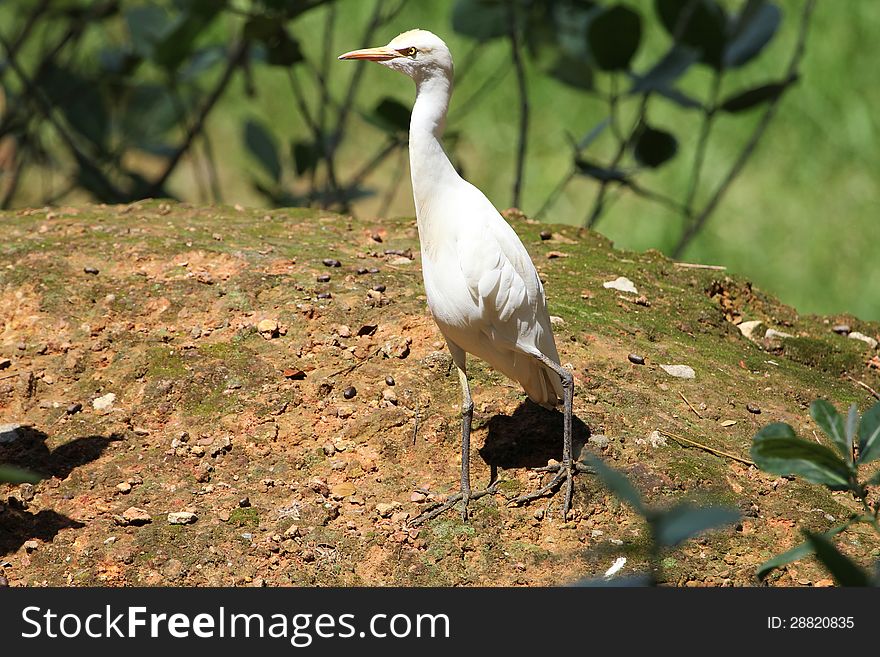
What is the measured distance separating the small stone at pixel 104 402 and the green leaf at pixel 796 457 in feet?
7.56

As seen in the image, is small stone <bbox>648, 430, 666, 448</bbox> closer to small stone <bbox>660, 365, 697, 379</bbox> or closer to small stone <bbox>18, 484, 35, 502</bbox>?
small stone <bbox>660, 365, 697, 379</bbox>

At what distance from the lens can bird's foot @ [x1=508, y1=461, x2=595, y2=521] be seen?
11.0 feet

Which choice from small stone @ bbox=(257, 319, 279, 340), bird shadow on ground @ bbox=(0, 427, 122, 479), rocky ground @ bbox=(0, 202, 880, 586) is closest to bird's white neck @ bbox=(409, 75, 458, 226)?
rocky ground @ bbox=(0, 202, 880, 586)

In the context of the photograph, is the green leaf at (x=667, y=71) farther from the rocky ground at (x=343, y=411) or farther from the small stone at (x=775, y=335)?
the small stone at (x=775, y=335)

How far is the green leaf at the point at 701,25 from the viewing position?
5.04 m

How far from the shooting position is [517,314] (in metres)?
3.32

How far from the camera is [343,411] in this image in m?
3.75

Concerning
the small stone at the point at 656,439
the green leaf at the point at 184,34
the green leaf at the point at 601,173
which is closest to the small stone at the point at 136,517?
the small stone at the point at 656,439

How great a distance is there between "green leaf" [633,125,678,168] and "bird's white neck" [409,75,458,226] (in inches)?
77.9

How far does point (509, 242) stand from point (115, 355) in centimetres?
153

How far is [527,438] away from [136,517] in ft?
4.18

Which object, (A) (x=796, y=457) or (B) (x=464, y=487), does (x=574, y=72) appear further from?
(A) (x=796, y=457)

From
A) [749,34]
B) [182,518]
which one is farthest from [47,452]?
[749,34]

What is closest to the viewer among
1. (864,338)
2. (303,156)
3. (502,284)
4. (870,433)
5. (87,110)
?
(870,433)
